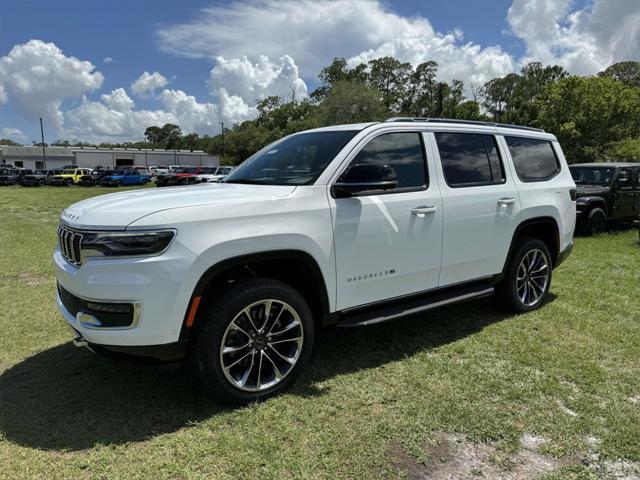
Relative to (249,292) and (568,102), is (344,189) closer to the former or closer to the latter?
(249,292)

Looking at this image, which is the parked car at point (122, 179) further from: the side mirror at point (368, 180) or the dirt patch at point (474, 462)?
the dirt patch at point (474, 462)

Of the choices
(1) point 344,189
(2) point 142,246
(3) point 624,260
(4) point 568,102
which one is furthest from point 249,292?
(4) point 568,102

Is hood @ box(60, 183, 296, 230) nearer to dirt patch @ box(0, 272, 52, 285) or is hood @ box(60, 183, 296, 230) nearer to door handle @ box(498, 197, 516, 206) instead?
door handle @ box(498, 197, 516, 206)

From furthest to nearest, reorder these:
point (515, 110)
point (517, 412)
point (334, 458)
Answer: point (515, 110) < point (517, 412) < point (334, 458)

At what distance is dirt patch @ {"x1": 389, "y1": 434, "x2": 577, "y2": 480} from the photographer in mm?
2648

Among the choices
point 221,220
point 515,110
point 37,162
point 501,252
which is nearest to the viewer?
point 221,220

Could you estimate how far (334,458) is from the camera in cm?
277

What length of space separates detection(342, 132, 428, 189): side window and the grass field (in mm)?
1511

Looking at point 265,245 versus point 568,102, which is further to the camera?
point 568,102

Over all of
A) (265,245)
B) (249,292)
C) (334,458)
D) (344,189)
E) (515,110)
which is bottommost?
(334,458)

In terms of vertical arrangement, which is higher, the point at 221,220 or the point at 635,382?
the point at 221,220

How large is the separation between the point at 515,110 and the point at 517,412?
64.8 metres

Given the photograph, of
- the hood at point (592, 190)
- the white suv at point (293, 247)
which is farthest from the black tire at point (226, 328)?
the hood at point (592, 190)

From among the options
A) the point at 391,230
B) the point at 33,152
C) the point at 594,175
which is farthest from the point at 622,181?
the point at 33,152
